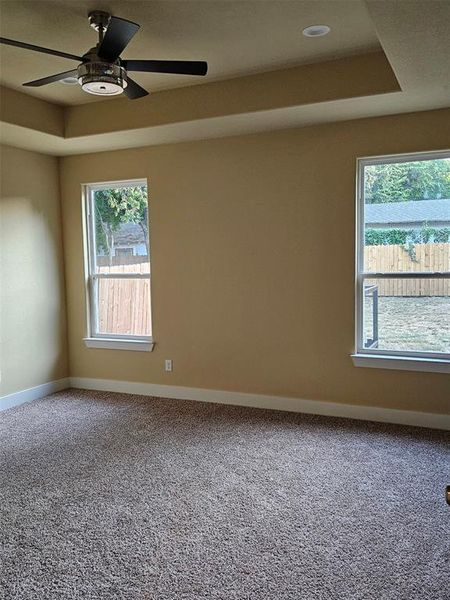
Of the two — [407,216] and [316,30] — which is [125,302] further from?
[316,30]

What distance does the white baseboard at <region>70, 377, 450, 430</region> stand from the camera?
13.6 feet

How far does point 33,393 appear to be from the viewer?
5188 mm

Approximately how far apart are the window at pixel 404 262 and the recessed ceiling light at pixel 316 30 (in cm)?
129

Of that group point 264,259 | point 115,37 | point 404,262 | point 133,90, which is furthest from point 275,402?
point 115,37

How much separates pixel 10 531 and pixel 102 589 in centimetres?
76

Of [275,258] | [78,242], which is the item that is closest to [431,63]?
[275,258]

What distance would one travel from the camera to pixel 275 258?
15.0 feet

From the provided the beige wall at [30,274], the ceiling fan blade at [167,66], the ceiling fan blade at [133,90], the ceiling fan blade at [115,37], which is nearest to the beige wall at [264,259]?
the beige wall at [30,274]

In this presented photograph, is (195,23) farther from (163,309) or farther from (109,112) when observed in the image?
(163,309)

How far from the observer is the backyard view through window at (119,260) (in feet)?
17.2

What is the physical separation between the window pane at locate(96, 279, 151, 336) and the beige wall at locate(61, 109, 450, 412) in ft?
0.64

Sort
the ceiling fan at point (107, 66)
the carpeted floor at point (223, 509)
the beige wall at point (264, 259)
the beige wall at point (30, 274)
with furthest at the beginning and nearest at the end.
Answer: the beige wall at point (30, 274), the beige wall at point (264, 259), the ceiling fan at point (107, 66), the carpeted floor at point (223, 509)

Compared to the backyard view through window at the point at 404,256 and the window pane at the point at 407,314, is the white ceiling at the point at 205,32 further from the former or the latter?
the window pane at the point at 407,314

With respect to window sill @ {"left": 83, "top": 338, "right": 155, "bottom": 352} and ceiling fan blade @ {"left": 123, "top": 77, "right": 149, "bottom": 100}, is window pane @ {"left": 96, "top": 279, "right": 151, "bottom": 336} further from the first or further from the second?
ceiling fan blade @ {"left": 123, "top": 77, "right": 149, "bottom": 100}
